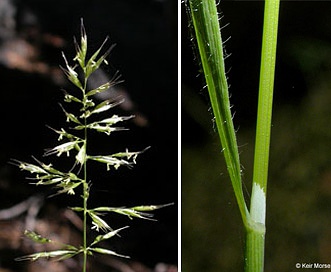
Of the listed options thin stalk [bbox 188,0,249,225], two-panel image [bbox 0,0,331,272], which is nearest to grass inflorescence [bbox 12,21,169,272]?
two-panel image [bbox 0,0,331,272]

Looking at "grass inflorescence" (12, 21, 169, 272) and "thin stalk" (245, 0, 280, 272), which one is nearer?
"thin stalk" (245, 0, 280, 272)

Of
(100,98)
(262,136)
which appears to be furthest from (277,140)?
(100,98)

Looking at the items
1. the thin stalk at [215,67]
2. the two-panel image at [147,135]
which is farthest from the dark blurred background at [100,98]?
the thin stalk at [215,67]

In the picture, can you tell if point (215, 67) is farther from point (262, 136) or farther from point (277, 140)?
point (277, 140)

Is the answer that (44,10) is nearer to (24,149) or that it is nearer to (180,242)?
(24,149)

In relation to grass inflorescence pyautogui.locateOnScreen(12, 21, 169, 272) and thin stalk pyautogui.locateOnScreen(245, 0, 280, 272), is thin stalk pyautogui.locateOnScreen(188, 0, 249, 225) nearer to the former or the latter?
thin stalk pyautogui.locateOnScreen(245, 0, 280, 272)
